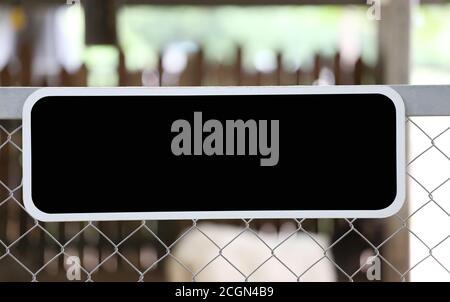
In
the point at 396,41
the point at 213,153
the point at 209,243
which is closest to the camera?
the point at 213,153

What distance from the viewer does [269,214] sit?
61.6 inches

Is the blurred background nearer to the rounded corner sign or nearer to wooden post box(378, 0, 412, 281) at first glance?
wooden post box(378, 0, 412, 281)

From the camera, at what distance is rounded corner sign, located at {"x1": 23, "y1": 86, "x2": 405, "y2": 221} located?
1.53 metres

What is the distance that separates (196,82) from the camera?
4.45 m

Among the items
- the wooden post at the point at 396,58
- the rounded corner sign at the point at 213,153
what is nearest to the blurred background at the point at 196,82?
the wooden post at the point at 396,58

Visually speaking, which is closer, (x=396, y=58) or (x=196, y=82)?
(x=396, y=58)

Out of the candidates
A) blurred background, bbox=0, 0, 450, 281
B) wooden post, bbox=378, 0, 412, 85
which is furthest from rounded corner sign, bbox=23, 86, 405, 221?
wooden post, bbox=378, 0, 412, 85

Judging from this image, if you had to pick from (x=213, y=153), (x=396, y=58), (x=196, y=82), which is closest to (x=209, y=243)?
(x=196, y=82)

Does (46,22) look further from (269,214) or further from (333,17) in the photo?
(269,214)

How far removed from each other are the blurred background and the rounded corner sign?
7.74 feet

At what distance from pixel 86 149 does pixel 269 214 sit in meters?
0.39

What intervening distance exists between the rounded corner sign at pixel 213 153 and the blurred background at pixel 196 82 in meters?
2.36

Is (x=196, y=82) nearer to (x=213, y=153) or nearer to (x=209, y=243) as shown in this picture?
(x=209, y=243)

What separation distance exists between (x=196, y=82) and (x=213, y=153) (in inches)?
116
